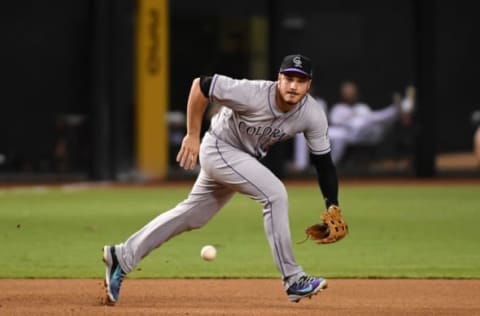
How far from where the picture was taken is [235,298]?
26.6 feet

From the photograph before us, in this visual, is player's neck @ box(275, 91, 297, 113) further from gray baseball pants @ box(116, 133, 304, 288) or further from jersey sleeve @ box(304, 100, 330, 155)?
gray baseball pants @ box(116, 133, 304, 288)

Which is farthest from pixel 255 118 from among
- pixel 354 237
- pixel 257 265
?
pixel 354 237

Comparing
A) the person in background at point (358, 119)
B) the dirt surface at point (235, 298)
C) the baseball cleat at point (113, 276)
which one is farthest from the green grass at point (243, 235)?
the person in background at point (358, 119)

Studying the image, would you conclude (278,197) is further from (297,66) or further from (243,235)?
(243,235)

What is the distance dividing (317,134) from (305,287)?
0.94m

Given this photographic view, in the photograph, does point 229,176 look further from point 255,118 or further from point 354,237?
point 354,237

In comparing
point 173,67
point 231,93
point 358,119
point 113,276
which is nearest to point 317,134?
point 231,93

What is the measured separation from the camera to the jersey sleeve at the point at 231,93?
7.37m

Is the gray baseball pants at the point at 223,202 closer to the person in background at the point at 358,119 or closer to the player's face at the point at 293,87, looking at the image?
the player's face at the point at 293,87

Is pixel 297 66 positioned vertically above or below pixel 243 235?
above

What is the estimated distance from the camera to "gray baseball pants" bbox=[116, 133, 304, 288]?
7422mm

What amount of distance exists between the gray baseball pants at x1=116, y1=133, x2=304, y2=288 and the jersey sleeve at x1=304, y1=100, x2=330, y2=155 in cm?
32

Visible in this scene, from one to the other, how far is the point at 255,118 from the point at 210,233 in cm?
497

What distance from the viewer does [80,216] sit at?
1392 centimetres
